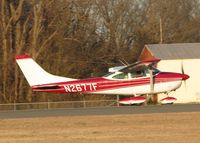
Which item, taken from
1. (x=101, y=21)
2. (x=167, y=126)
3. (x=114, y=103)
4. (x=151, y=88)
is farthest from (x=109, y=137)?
(x=101, y=21)

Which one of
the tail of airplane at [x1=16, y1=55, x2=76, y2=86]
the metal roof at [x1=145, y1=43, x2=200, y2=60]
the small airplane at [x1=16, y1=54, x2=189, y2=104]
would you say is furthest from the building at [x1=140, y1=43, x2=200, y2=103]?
the tail of airplane at [x1=16, y1=55, x2=76, y2=86]

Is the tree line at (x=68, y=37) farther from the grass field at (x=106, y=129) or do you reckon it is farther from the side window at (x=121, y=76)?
the grass field at (x=106, y=129)

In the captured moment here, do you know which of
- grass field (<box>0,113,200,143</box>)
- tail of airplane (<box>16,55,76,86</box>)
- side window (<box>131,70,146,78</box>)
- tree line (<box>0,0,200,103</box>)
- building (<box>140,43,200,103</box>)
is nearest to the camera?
grass field (<box>0,113,200,143</box>)

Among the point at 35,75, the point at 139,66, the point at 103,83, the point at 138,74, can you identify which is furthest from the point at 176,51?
the point at 35,75

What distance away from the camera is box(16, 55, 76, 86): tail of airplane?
32562mm

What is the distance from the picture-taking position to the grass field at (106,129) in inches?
634

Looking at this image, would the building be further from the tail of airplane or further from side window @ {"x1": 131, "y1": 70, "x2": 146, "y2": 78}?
the tail of airplane

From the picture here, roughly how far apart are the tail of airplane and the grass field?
988 centimetres

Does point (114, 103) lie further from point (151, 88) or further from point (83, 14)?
point (83, 14)

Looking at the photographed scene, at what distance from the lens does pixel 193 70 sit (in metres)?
42.1

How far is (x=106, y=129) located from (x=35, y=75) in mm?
14862

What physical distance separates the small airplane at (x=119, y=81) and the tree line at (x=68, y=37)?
5.97 m

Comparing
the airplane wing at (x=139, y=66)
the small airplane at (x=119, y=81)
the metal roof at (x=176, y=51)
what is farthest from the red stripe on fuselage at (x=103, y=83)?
the metal roof at (x=176, y=51)

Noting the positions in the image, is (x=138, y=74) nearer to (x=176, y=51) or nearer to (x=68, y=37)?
(x=176, y=51)
